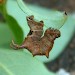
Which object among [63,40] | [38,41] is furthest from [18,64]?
[63,40]

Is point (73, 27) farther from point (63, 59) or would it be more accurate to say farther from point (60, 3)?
point (60, 3)

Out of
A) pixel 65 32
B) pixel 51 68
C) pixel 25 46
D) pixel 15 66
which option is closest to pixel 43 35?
pixel 25 46

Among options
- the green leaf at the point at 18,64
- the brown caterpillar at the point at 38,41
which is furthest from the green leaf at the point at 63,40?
the brown caterpillar at the point at 38,41

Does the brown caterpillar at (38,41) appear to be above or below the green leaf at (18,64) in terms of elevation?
above

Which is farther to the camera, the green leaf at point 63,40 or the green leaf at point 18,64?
the green leaf at point 63,40

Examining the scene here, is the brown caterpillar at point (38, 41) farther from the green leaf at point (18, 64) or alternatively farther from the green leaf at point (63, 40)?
the green leaf at point (63, 40)

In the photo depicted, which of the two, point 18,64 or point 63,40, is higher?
point 18,64

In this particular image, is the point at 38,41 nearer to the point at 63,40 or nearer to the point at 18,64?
the point at 18,64

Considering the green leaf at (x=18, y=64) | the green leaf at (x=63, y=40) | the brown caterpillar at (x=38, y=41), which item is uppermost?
the brown caterpillar at (x=38, y=41)

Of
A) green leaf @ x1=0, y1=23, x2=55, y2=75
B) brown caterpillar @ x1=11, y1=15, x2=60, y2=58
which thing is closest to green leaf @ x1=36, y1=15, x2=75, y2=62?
green leaf @ x1=0, y1=23, x2=55, y2=75
